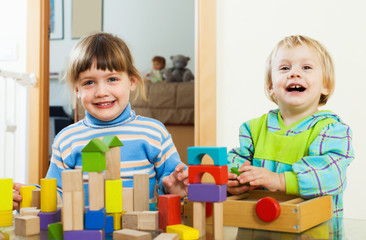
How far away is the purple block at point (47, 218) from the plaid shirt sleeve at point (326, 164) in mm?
418

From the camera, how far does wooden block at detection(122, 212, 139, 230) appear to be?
0.59m

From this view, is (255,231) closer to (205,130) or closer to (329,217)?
(329,217)

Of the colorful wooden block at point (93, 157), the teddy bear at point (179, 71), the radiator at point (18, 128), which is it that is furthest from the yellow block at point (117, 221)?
the teddy bear at point (179, 71)

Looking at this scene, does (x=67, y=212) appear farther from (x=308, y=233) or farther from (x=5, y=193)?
(x=308, y=233)

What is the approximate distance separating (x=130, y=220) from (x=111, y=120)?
0.52 m

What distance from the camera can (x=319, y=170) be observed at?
791mm

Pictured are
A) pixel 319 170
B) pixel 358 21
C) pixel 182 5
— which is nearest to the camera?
pixel 319 170

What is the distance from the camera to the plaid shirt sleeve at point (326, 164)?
0.77 meters

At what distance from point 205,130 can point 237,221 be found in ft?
4.77

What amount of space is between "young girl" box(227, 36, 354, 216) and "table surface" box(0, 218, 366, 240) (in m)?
0.16

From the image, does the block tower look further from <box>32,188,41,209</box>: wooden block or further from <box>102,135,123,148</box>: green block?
<box>32,188,41,209</box>: wooden block

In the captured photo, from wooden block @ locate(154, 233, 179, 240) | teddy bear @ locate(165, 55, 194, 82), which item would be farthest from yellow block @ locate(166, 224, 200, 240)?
teddy bear @ locate(165, 55, 194, 82)

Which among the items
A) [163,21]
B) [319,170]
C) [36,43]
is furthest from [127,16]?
[319,170]

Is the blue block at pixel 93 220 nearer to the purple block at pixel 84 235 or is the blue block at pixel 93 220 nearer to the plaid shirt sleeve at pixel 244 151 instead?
the purple block at pixel 84 235
